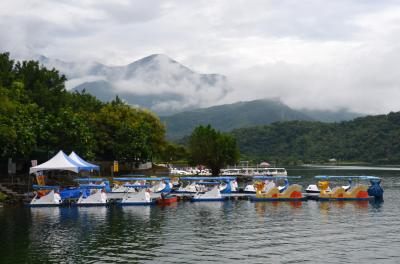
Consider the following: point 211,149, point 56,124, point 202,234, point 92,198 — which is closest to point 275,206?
point 92,198

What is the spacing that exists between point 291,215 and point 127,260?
24.2 metres

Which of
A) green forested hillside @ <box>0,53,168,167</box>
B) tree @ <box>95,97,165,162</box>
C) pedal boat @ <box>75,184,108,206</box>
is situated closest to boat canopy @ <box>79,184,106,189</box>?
pedal boat @ <box>75,184,108,206</box>

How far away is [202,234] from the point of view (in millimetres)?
38094

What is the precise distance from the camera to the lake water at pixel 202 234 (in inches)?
1185

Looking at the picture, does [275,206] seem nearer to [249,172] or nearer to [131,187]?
[131,187]

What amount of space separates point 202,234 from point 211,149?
80.4m

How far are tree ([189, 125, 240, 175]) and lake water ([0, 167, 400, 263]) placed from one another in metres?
60.6

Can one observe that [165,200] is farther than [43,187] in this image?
Yes

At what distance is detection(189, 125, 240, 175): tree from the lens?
11862 centimetres

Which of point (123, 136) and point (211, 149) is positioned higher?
point (123, 136)

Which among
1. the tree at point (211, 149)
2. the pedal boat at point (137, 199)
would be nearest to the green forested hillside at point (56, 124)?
Result: the tree at point (211, 149)

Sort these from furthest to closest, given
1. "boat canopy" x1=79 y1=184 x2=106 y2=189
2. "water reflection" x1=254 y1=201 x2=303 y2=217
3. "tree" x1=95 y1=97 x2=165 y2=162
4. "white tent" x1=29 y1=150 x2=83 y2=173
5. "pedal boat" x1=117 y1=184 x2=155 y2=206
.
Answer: "tree" x1=95 y1=97 x2=165 y2=162, "white tent" x1=29 y1=150 x2=83 y2=173, "boat canopy" x1=79 y1=184 x2=106 y2=189, "pedal boat" x1=117 y1=184 x2=155 y2=206, "water reflection" x1=254 y1=201 x2=303 y2=217

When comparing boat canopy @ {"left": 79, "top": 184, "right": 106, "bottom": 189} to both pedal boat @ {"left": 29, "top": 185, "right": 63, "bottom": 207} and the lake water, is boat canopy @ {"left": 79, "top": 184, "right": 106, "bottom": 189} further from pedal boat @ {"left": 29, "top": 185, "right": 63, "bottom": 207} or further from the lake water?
the lake water

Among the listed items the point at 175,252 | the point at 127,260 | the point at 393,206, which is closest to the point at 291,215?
the point at 393,206
